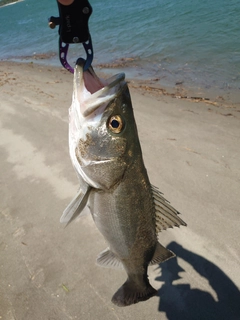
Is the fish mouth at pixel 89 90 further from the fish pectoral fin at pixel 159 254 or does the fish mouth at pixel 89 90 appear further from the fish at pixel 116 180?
the fish pectoral fin at pixel 159 254

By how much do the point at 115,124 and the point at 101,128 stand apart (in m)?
0.12

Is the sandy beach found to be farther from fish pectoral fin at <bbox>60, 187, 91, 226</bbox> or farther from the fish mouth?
the fish mouth

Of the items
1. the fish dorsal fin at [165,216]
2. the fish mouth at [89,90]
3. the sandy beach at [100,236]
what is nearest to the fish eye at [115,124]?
the fish mouth at [89,90]

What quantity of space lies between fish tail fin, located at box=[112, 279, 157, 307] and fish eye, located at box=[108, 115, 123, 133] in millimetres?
1651

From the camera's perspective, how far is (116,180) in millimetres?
2299

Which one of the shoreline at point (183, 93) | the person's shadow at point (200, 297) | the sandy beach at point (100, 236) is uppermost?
the sandy beach at point (100, 236)

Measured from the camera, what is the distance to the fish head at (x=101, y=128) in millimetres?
2047

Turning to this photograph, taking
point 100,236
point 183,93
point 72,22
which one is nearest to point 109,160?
point 72,22

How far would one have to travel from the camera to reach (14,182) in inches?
219

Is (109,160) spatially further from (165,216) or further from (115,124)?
(165,216)

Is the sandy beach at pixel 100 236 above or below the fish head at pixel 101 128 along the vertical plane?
below

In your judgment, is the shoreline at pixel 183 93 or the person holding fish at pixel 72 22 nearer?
the person holding fish at pixel 72 22

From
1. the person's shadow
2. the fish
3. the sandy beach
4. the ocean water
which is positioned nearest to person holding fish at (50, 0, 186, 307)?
the fish

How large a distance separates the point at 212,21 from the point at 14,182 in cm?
1880
